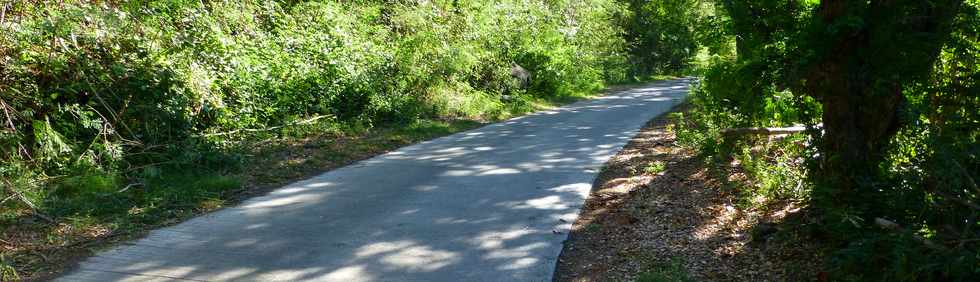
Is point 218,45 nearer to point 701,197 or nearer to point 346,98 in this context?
point 346,98

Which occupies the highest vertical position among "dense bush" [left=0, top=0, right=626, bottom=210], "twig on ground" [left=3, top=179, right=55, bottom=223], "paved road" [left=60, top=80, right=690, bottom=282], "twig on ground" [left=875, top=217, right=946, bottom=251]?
"dense bush" [left=0, top=0, right=626, bottom=210]

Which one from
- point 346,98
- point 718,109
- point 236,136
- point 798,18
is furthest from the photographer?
point 346,98

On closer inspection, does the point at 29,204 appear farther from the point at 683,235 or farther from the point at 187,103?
the point at 683,235

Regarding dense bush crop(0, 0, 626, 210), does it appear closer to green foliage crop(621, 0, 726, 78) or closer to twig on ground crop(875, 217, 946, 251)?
twig on ground crop(875, 217, 946, 251)

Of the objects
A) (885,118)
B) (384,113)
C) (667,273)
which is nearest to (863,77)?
(885,118)

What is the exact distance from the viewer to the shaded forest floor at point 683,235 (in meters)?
5.74

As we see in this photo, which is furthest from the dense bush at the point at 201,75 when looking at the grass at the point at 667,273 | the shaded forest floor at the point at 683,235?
the grass at the point at 667,273

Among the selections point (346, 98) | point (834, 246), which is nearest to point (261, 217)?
point (834, 246)

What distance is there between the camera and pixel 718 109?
1052 centimetres

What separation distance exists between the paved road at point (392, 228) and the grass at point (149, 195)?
315 millimetres

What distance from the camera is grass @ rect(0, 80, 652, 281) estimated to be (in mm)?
6219

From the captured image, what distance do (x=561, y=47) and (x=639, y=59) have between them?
1680 cm

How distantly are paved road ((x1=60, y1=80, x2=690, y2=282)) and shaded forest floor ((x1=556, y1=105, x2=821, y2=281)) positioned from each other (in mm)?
321

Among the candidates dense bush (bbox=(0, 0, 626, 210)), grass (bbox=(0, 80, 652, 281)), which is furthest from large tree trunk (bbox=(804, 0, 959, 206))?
dense bush (bbox=(0, 0, 626, 210))
